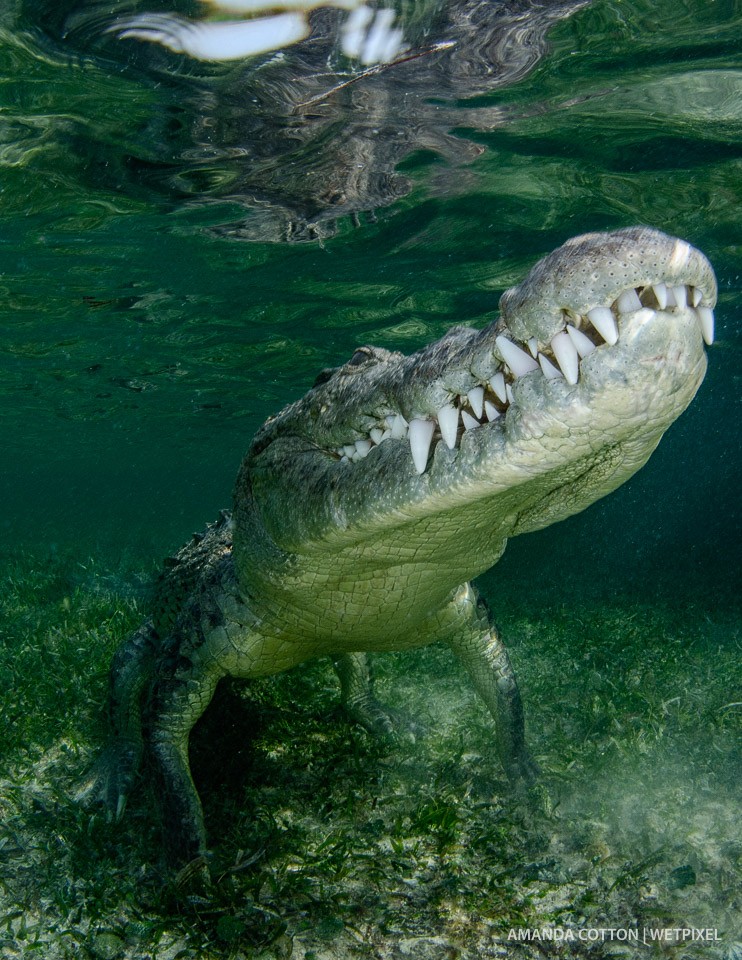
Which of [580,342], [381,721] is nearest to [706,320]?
[580,342]

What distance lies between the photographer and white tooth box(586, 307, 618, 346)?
62.1 inches

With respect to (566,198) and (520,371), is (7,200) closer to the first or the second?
(566,198)

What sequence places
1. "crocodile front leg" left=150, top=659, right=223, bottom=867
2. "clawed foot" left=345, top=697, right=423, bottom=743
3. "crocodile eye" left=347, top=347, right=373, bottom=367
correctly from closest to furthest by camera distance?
"crocodile eye" left=347, top=347, right=373, bottom=367 → "crocodile front leg" left=150, top=659, right=223, bottom=867 → "clawed foot" left=345, top=697, right=423, bottom=743

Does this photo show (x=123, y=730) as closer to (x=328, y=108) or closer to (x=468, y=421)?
(x=468, y=421)

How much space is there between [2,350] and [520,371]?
1804 cm

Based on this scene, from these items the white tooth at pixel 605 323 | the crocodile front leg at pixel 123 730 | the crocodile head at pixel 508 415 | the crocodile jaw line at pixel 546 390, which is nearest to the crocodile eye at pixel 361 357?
the crocodile head at pixel 508 415

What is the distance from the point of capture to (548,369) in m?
1.70

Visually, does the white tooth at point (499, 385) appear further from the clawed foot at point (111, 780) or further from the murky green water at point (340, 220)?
the murky green water at point (340, 220)

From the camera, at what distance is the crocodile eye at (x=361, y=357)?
284 centimetres

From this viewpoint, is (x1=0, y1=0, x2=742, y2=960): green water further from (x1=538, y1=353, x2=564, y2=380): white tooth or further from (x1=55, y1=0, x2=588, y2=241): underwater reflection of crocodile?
(x1=538, y1=353, x2=564, y2=380): white tooth

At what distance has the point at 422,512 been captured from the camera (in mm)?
2107

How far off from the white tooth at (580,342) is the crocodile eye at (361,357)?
1.29 meters

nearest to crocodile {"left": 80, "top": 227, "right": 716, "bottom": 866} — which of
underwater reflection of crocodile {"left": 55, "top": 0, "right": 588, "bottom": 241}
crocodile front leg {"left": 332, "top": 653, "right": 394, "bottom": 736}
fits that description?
crocodile front leg {"left": 332, "top": 653, "right": 394, "bottom": 736}

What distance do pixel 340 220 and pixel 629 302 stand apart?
9.35 metres
